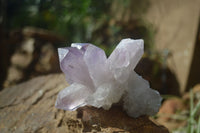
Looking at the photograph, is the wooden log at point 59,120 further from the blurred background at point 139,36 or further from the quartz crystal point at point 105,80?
the blurred background at point 139,36

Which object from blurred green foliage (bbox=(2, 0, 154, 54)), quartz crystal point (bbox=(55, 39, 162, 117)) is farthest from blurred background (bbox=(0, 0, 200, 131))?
quartz crystal point (bbox=(55, 39, 162, 117))

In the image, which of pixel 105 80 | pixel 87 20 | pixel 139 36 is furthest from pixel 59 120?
pixel 87 20

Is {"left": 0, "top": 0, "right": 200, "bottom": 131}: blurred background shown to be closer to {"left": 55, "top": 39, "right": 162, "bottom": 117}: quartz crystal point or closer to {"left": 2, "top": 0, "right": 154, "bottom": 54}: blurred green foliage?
{"left": 2, "top": 0, "right": 154, "bottom": 54}: blurred green foliage

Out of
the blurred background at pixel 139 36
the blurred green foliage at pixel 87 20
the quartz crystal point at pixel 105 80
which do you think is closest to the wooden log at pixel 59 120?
the quartz crystal point at pixel 105 80

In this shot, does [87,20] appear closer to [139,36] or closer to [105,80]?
[139,36]

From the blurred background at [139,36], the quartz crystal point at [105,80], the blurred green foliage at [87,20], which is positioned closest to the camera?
the quartz crystal point at [105,80]
